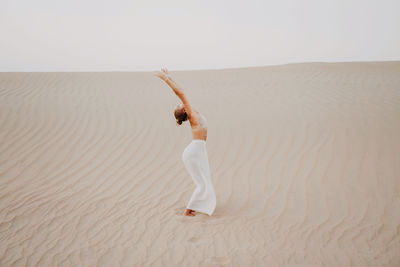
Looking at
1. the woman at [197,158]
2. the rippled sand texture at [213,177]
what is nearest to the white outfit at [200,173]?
the woman at [197,158]

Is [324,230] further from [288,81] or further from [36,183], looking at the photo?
[288,81]

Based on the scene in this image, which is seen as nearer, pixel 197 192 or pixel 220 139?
pixel 197 192

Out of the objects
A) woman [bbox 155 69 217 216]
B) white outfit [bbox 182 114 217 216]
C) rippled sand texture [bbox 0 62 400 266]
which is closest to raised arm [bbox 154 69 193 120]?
woman [bbox 155 69 217 216]

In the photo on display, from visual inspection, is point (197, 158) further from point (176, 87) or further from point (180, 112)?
point (176, 87)

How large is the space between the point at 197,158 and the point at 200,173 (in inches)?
9.2

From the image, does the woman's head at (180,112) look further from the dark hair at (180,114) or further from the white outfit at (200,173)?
the white outfit at (200,173)

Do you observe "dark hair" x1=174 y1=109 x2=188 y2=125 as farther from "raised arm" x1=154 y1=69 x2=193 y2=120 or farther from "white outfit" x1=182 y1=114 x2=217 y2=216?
"white outfit" x1=182 y1=114 x2=217 y2=216

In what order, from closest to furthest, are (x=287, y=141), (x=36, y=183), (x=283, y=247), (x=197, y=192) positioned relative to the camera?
(x=283, y=247) → (x=197, y=192) → (x=36, y=183) → (x=287, y=141)

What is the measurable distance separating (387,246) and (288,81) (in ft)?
28.8

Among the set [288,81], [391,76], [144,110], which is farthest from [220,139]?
[391,76]

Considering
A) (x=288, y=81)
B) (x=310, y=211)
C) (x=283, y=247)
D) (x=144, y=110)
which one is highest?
(x=288, y=81)

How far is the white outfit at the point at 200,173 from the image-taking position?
382 centimetres

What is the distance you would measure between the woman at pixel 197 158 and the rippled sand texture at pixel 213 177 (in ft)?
0.70

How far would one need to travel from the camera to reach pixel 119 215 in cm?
407
